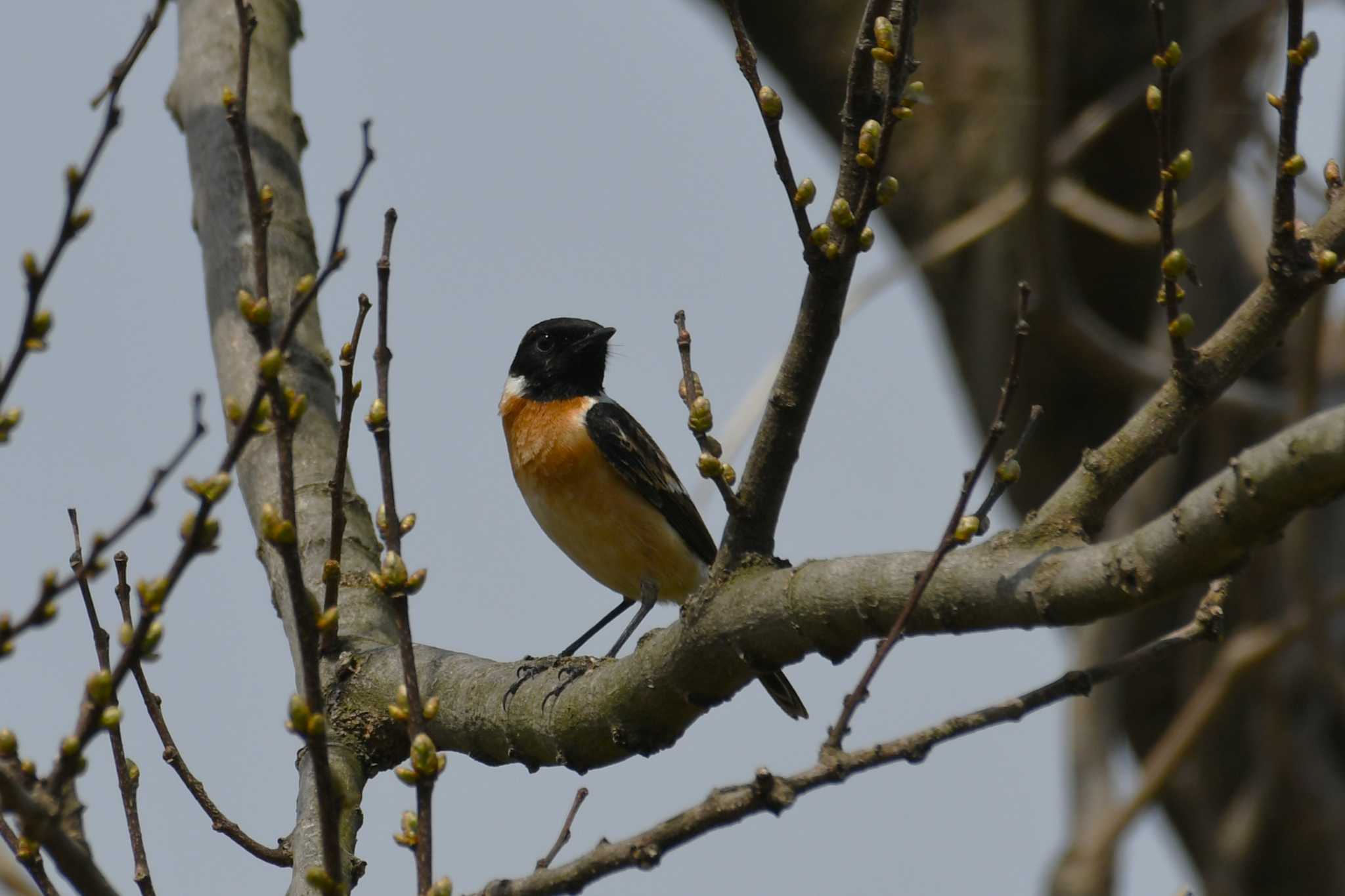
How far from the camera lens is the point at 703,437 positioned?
3.57 m

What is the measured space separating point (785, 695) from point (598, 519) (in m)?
1.30

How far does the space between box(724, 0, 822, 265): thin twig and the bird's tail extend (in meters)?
3.53

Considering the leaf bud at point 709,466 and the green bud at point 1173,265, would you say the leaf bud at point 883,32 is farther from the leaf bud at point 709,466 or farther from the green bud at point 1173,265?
the leaf bud at point 709,466

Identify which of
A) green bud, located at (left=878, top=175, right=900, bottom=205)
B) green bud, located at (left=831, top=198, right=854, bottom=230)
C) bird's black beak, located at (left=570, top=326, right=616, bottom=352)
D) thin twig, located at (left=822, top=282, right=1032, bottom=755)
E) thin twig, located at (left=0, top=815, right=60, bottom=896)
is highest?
bird's black beak, located at (left=570, top=326, right=616, bottom=352)

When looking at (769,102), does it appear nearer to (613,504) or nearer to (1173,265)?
(1173,265)

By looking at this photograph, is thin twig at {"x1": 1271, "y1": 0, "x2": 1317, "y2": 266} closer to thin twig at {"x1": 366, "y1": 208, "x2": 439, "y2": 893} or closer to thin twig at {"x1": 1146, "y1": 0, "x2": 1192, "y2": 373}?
thin twig at {"x1": 1146, "y1": 0, "x2": 1192, "y2": 373}

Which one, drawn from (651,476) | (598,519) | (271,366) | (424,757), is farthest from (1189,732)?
(271,366)

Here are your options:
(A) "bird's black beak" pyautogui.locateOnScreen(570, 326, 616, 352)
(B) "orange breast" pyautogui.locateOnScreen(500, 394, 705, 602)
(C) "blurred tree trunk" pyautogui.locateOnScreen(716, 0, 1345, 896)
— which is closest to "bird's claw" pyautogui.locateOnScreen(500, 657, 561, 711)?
(B) "orange breast" pyautogui.locateOnScreen(500, 394, 705, 602)

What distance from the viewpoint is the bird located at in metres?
7.30

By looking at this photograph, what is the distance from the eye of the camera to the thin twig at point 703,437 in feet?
11.6

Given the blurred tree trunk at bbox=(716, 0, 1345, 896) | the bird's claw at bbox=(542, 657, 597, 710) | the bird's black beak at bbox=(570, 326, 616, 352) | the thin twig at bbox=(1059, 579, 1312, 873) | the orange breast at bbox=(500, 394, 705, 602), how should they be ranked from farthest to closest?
the blurred tree trunk at bbox=(716, 0, 1345, 896) → the thin twig at bbox=(1059, 579, 1312, 873) → the bird's black beak at bbox=(570, 326, 616, 352) → the orange breast at bbox=(500, 394, 705, 602) → the bird's claw at bbox=(542, 657, 597, 710)

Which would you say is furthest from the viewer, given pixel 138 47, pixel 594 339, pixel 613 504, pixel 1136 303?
pixel 1136 303

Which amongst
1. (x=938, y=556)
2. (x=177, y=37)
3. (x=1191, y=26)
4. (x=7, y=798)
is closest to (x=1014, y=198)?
(x=1191, y=26)

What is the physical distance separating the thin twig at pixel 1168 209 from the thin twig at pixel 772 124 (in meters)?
0.78
